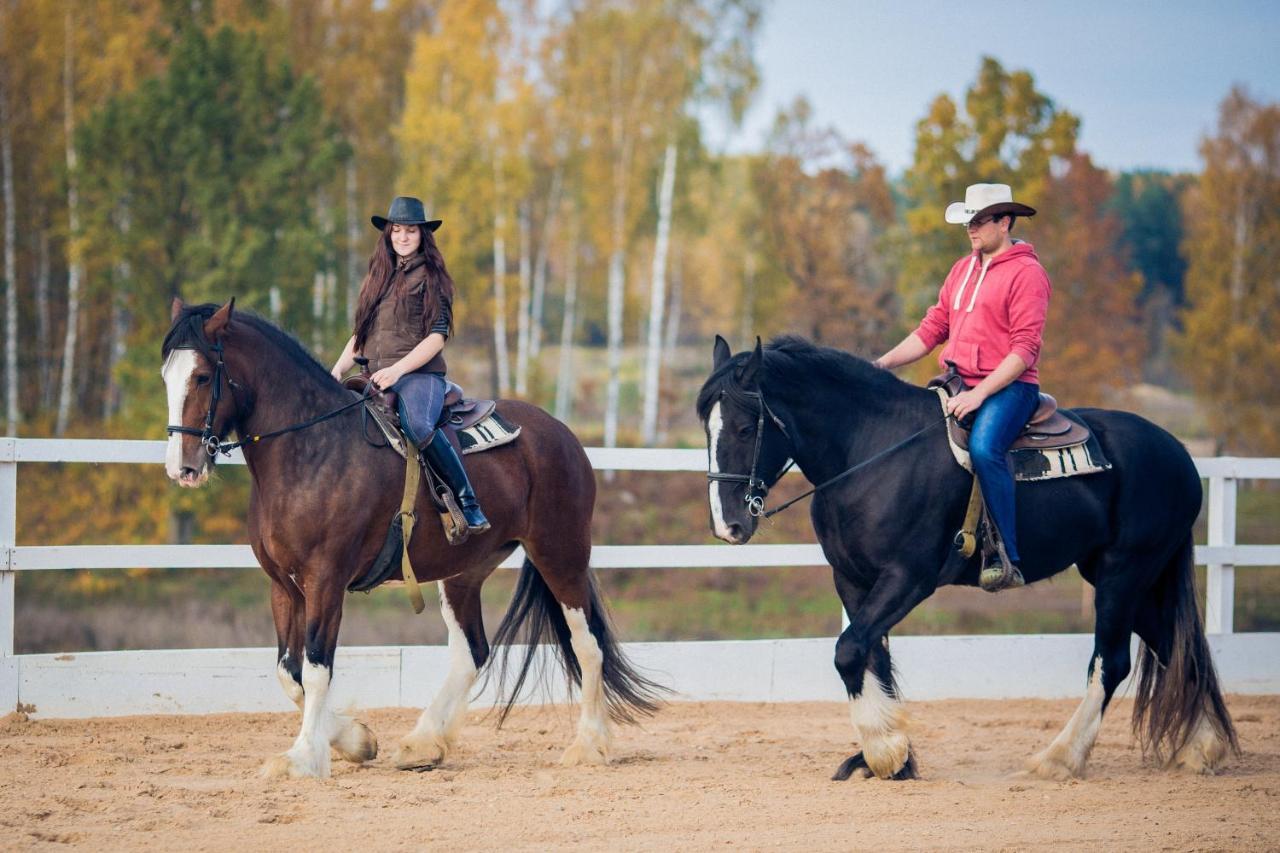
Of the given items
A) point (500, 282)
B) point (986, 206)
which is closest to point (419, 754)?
point (986, 206)

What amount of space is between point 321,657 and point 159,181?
18.9 meters

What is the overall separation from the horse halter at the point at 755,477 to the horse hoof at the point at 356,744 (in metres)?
2.11

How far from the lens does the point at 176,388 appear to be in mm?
5246

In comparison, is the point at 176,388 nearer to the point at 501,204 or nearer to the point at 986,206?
the point at 986,206

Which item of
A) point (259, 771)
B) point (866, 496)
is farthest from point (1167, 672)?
point (259, 771)

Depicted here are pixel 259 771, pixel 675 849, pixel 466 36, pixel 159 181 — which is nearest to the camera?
pixel 675 849

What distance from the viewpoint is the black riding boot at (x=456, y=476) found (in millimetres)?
5754

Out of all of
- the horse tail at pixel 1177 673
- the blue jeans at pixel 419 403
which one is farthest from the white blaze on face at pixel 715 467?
the horse tail at pixel 1177 673

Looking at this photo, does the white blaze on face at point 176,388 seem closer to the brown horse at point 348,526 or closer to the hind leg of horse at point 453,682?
the brown horse at point 348,526

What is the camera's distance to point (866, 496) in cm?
572

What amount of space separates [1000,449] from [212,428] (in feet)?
11.9

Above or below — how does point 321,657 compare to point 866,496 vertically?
below

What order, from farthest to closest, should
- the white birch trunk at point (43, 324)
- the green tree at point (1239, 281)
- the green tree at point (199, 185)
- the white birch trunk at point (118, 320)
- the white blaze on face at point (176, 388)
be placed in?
the green tree at point (1239, 281), the white birch trunk at point (43, 324), the white birch trunk at point (118, 320), the green tree at point (199, 185), the white blaze on face at point (176, 388)

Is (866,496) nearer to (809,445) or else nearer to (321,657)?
(809,445)
